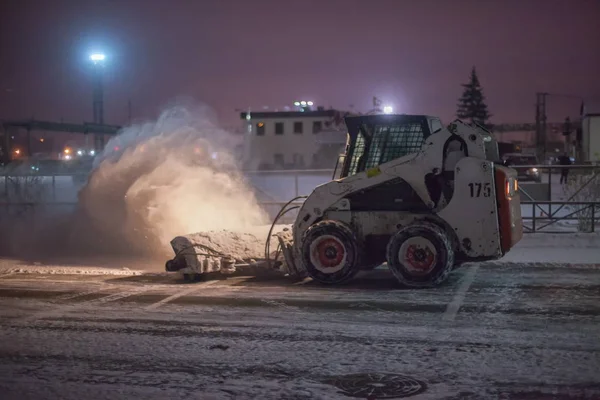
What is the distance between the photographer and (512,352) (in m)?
7.26

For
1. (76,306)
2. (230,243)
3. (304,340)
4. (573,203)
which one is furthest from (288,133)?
(304,340)

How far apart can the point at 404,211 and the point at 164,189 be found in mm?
6855

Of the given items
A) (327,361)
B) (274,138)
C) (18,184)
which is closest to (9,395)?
(327,361)

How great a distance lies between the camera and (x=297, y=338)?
26.5 ft

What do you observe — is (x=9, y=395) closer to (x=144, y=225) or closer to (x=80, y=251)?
(x=144, y=225)

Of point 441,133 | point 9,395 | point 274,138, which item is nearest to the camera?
point 9,395

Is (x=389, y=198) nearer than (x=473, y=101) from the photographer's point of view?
Yes

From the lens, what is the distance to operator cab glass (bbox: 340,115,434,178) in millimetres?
11883

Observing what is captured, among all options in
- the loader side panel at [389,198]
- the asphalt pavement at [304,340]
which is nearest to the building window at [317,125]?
the loader side panel at [389,198]

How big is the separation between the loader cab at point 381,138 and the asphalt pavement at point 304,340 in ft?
6.40

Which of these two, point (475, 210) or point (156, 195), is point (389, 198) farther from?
point (156, 195)

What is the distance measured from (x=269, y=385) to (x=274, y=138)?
57249 millimetres

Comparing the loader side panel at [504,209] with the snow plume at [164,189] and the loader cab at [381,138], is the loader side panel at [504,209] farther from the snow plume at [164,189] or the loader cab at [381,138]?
the snow plume at [164,189]

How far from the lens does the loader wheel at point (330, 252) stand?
458 inches
